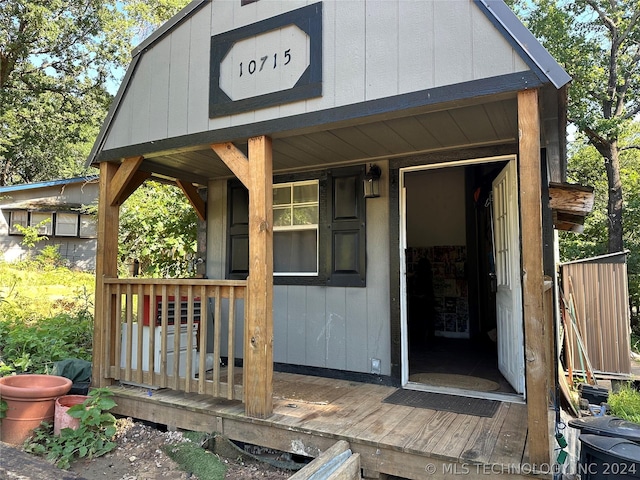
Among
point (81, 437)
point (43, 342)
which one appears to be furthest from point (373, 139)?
point (43, 342)

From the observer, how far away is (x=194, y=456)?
299 cm

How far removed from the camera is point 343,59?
9.49ft

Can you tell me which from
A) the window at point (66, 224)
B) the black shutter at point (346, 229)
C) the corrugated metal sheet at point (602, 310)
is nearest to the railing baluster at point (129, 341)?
the black shutter at point (346, 229)

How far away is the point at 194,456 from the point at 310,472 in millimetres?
1188

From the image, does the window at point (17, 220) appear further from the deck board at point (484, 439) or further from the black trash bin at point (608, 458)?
the black trash bin at point (608, 458)

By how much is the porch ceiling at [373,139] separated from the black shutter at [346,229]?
7.5 inches

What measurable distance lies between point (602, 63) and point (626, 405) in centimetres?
1136

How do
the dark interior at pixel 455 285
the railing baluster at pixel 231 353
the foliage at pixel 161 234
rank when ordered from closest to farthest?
the railing baluster at pixel 231 353
the dark interior at pixel 455 285
the foliage at pixel 161 234

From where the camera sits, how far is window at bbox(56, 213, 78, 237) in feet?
40.7

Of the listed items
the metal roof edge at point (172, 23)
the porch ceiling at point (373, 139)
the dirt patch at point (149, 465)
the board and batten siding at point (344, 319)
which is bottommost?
the dirt patch at point (149, 465)

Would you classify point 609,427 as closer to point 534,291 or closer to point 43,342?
point 534,291

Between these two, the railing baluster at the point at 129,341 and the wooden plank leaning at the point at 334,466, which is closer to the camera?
the wooden plank leaning at the point at 334,466

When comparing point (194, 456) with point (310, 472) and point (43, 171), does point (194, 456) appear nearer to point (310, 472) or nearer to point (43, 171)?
point (310, 472)

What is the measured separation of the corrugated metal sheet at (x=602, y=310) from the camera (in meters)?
5.35
